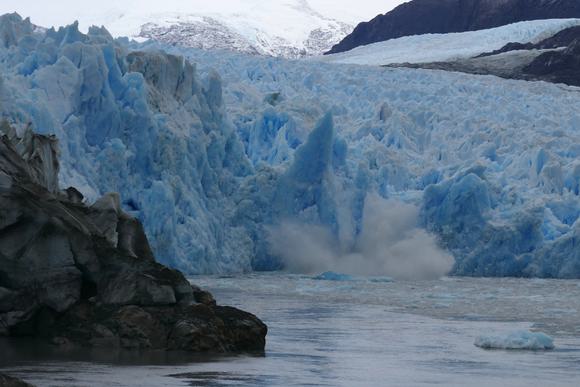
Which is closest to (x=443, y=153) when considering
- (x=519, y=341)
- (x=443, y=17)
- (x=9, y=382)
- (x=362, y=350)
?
(x=519, y=341)

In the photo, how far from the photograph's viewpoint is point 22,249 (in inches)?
334

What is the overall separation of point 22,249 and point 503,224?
12638 millimetres

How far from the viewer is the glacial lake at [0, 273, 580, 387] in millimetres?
7184

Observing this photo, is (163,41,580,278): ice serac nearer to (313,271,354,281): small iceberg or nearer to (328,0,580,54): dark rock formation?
(313,271,354,281): small iceberg

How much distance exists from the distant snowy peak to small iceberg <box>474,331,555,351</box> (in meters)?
54.5

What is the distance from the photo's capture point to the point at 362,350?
916 cm

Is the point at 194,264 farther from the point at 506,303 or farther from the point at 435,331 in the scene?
the point at 435,331

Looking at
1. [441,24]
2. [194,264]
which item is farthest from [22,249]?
[441,24]

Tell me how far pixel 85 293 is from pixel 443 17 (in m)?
57.2

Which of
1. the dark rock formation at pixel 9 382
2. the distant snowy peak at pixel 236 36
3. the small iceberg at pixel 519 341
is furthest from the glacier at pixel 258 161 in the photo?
the distant snowy peak at pixel 236 36

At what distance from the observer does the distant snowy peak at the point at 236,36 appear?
2729 inches

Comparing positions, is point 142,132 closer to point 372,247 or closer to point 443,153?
point 372,247

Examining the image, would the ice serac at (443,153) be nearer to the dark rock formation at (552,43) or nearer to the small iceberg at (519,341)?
the small iceberg at (519,341)

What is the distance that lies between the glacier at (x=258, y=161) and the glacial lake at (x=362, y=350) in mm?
2663
